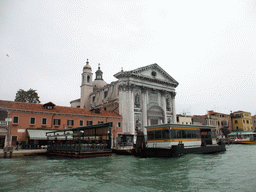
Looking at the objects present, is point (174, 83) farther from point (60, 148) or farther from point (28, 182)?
point (28, 182)

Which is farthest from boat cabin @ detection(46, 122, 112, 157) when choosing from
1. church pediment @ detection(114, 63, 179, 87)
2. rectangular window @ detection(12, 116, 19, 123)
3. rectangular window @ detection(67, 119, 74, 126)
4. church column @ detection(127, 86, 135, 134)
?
church pediment @ detection(114, 63, 179, 87)

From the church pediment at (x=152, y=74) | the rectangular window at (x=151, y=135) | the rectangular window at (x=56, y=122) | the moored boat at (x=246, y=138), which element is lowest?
the moored boat at (x=246, y=138)

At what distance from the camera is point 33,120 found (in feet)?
106

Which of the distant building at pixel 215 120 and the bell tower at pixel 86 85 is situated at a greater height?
the bell tower at pixel 86 85

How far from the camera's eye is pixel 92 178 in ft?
41.9

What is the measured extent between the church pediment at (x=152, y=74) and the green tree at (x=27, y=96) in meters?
18.9

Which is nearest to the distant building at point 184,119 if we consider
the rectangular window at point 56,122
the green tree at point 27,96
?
the rectangular window at point 56,122

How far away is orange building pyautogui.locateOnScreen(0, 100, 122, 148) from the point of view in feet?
97.5

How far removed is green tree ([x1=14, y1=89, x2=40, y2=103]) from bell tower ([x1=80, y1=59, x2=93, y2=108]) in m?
12.1

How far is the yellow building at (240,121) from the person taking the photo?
74.7 m

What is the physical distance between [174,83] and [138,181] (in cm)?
4101

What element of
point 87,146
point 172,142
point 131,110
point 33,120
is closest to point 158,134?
point 172,142

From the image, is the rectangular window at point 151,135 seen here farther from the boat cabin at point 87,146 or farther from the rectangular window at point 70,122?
the rectangular window at point 70,122

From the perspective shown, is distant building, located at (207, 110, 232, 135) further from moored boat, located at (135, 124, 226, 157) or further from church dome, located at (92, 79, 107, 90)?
moored boat, located at (135, 124, 226, 157)
